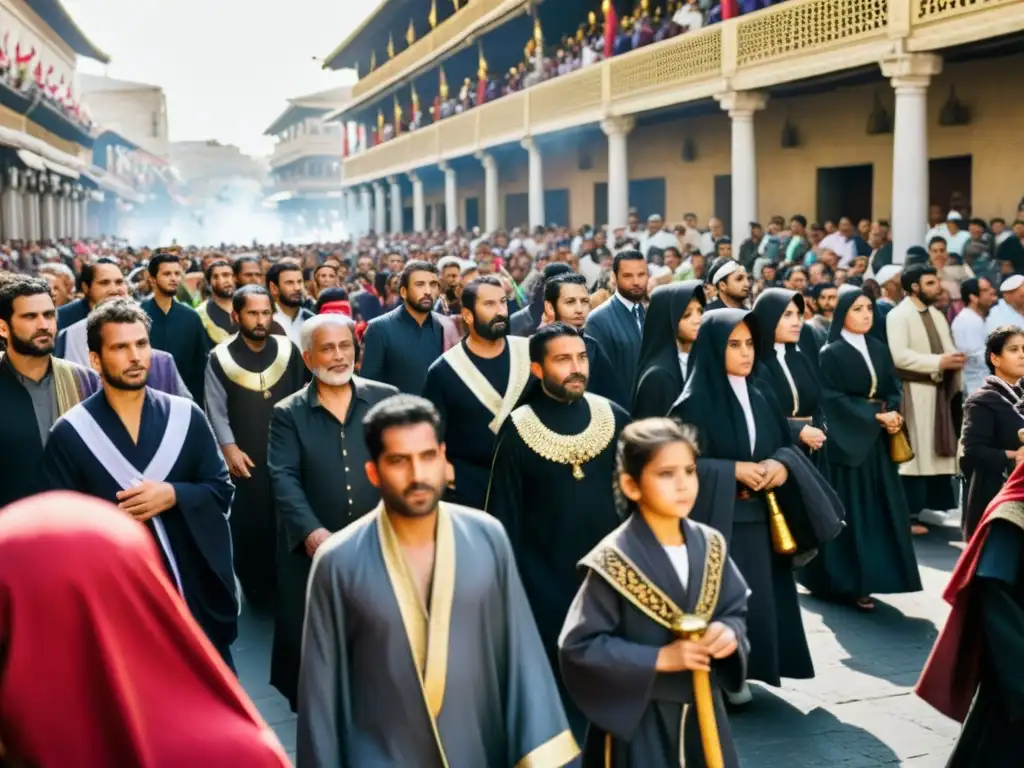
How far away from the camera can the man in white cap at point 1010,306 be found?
35.9 feet

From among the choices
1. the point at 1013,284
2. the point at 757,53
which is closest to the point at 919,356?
the point at 1013,284

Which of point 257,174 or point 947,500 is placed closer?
point 947,500

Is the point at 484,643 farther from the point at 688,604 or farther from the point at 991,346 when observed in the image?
the point at 991,346

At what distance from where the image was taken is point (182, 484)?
17.5 ft

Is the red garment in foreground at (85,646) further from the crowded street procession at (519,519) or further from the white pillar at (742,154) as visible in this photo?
the white pillar at (742,154)

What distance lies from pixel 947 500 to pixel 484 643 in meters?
7.37

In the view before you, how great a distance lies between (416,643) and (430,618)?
82 millimetres

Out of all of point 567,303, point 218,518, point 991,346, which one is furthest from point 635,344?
point 218,518

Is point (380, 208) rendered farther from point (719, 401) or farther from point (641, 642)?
point (641, 642)

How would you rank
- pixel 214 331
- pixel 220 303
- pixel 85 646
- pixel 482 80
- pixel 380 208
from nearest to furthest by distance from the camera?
pixel 85 646
pixel 214 331
pixel 220 303
pixel 482 80
pixel 380 208

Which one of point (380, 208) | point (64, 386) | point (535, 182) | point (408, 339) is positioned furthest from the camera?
point (380, 208)

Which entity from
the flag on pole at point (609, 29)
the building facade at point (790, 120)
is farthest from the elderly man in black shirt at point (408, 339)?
the flag on pole at point (609, 29)

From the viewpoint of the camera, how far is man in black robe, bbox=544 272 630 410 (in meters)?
7.38

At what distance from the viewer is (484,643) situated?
3.75 meters
